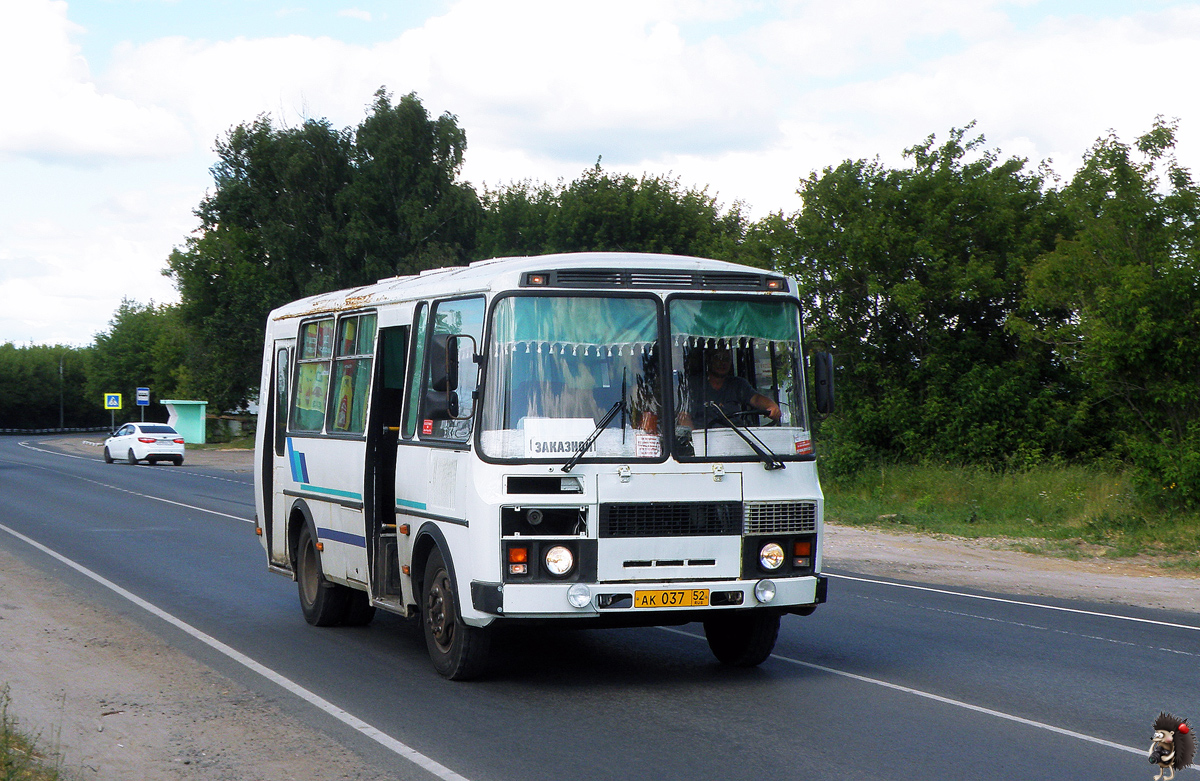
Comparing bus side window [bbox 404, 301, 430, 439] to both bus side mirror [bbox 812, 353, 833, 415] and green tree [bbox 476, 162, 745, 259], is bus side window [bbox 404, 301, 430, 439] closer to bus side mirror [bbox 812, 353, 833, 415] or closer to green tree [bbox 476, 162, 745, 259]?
bus side mirror [bbox 812, 353, 833, 415]

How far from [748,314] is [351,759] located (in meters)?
3.92

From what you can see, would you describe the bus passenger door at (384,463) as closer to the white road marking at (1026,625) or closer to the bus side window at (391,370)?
the bus side window at (391,370)

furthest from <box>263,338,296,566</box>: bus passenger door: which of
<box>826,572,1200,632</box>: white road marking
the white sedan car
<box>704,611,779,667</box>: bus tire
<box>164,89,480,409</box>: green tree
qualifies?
<box>164,89,480,409</box>: green tree

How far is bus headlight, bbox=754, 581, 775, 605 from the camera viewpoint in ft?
26.7

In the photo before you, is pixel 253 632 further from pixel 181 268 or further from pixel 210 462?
pixel 181 268

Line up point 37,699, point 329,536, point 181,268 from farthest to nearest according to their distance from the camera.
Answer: point 181,268 → point 329,536 → point 37,699

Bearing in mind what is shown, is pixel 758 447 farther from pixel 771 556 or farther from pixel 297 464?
pixel 297 464

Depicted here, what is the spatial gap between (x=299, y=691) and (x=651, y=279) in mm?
3573

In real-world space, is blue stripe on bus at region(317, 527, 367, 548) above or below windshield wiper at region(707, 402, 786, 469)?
below

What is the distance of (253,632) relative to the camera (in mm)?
10984

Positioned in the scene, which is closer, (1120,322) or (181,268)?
(1120,322)

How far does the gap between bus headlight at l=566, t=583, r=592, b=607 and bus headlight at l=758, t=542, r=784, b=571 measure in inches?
46.4

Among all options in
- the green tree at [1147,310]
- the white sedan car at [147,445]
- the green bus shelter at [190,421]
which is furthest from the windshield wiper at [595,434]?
the green bus shelter at [190,421]

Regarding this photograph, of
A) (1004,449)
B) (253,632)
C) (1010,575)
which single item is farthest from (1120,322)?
(253,632)
